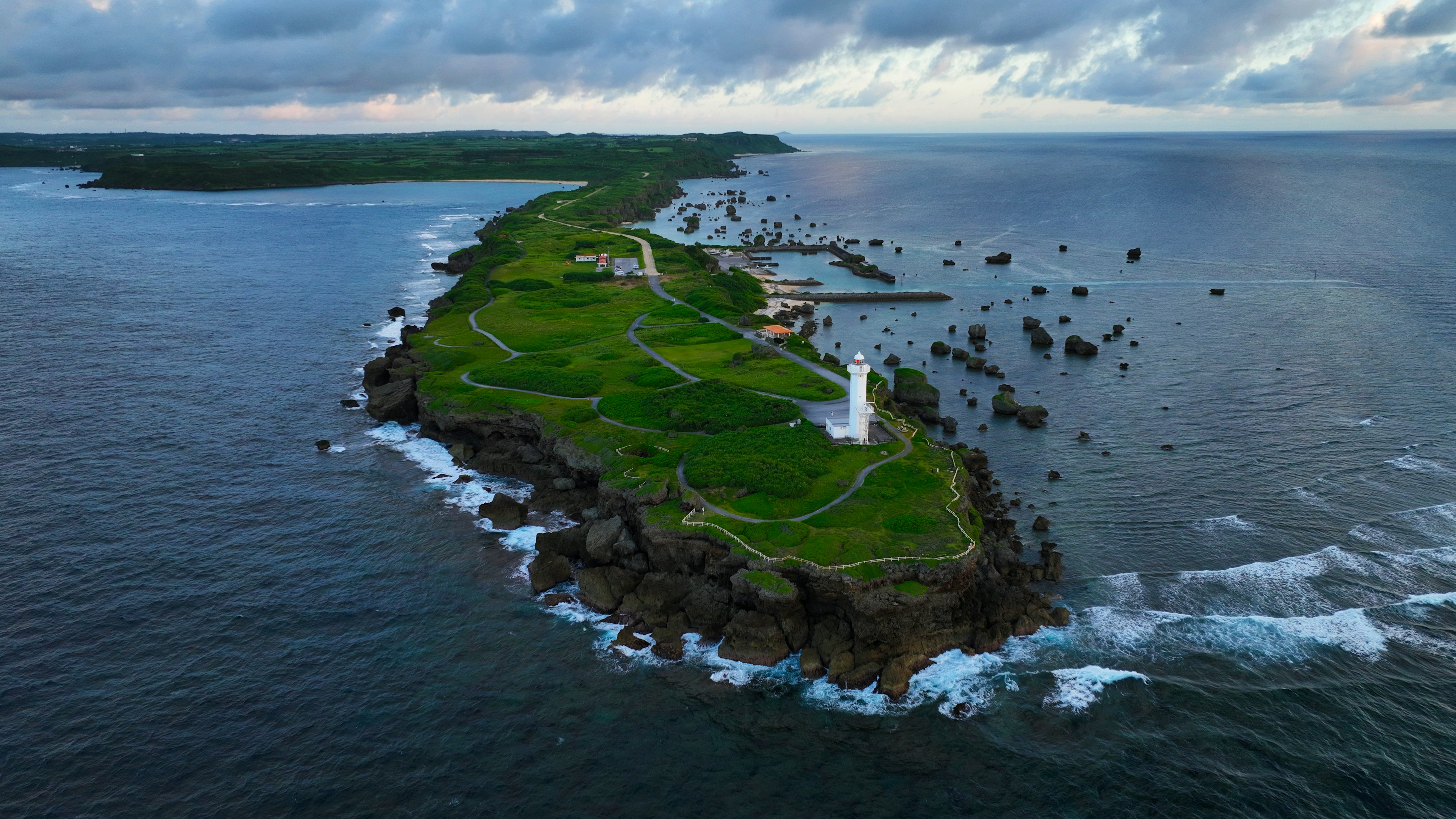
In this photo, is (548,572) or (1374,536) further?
(1374,536)

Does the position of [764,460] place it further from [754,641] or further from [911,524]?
[754,641]

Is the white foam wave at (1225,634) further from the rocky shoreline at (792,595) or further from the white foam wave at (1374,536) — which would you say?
the white foam wave at (1374,536)

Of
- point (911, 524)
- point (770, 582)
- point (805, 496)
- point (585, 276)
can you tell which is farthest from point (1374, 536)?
point (585, 276)

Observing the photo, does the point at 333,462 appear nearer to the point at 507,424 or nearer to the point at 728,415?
the point at 507,424

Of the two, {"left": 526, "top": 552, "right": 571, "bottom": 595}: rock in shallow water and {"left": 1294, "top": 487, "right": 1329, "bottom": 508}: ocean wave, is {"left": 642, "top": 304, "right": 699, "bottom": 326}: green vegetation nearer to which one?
{"left": 526, "top": 552, "right": 571, "bottom": 595}: rock in shallow water

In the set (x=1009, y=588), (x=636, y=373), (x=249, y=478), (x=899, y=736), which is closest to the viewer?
(x=899, y=736)

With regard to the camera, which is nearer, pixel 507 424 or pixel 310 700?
pixel 310 700

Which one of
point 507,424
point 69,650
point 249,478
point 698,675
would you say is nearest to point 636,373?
point 507,424
